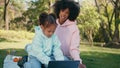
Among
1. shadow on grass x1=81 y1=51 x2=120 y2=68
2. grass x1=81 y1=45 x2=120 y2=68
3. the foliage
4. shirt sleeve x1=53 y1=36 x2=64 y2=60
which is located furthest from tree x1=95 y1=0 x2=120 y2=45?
shirt sleeve x1=53 y1=36 x2=64 y2=60

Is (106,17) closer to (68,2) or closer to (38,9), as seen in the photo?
(38,9)

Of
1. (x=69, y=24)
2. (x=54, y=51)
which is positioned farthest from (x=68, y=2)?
(x=54, y=51)

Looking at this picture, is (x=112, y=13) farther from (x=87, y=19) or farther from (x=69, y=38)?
(x=69, y=38)

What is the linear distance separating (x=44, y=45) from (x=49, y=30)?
8.1 inches

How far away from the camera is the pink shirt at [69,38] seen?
3956 mm

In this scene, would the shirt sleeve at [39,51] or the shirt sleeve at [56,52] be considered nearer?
the shirt sleeve at [39,51]

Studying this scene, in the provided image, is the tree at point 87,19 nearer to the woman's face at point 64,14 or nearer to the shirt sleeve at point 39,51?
the woman's face at point 64,14

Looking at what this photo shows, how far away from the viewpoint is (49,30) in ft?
11.0

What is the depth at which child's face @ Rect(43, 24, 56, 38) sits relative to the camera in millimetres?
Result: 3311

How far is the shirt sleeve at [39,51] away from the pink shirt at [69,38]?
579 millimetres

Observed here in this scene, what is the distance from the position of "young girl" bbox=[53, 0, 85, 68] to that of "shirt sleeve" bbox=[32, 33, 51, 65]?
60cm

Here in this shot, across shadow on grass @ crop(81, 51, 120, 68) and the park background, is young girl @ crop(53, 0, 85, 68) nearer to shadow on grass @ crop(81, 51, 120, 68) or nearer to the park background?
shadow on grass @ crop(81, 51, 120, 68)

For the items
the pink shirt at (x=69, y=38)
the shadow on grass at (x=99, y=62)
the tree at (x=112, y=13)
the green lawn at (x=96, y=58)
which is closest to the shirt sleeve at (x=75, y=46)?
the pink shirt at (x=69, y=38)

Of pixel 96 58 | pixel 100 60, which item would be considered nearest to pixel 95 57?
pixel 96 58
